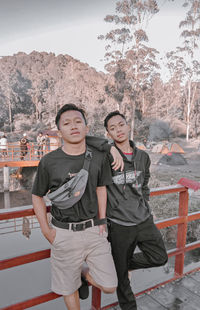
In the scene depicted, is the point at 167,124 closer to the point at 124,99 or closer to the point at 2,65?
the point at 124,99

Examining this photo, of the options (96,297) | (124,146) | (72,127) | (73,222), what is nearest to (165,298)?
(96,297)

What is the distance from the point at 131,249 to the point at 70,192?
2.35 ft

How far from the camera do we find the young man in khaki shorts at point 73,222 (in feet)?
5.13

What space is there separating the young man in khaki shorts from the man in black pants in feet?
0.55

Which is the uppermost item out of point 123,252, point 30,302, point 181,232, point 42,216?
point 42,216

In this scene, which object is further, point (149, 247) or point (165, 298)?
point (165, 298)

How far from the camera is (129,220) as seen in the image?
1.79 metres

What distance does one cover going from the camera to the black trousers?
1815 mm

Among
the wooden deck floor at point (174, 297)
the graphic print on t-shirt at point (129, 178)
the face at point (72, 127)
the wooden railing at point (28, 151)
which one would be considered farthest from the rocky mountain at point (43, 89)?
the face at point (72, 127)

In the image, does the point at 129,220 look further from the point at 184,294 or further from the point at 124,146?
the point at 184,294

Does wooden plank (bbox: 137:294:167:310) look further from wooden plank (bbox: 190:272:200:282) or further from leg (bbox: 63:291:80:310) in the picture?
leg (bbox: 63:291:80:310)

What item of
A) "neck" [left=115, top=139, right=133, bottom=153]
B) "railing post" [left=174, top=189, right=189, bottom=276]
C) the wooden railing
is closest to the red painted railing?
"railing post" [left=174, top=189, right=189, bottom=276]

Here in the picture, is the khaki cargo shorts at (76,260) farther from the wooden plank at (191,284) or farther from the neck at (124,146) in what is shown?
the wooden plank at (191,284)

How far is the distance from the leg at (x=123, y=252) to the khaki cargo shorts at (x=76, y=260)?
202mm
